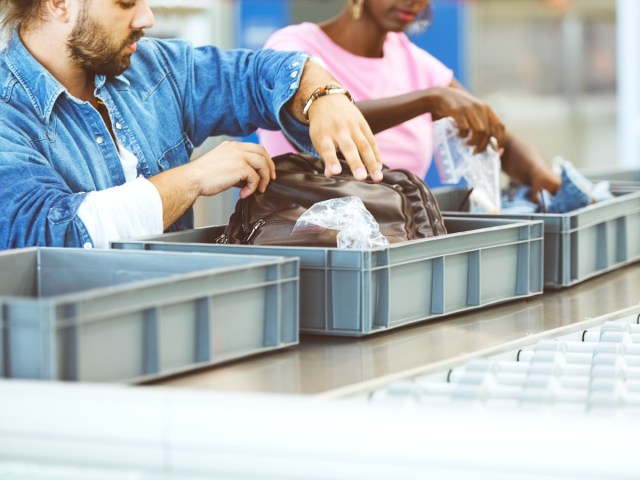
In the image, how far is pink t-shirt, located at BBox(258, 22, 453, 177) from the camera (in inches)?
110

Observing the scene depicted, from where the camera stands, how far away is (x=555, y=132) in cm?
1032

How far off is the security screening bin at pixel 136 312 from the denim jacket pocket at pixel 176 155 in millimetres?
604

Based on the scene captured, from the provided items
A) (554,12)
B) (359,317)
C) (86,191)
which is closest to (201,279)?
(359,317)

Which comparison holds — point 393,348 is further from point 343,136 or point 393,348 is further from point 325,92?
point 325,92

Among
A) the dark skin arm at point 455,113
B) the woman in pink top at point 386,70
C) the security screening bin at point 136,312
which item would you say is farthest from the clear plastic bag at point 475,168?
the security screening bin at point 136,312

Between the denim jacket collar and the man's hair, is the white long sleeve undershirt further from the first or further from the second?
the man's hair

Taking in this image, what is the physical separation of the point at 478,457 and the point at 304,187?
35.6 inches

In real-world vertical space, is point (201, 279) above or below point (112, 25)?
below

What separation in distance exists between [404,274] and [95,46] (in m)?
0.75

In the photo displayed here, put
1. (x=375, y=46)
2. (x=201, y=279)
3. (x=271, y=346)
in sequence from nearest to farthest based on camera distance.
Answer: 1. (x=201, y=279)
2. (x=271, y=346)
3. (x=375, y=46)

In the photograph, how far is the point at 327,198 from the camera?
1.76 m

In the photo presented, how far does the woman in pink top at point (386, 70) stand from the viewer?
2727 mm

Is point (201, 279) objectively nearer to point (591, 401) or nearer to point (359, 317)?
point (359, 317)

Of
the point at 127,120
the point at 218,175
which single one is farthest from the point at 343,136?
the point at 127,120
